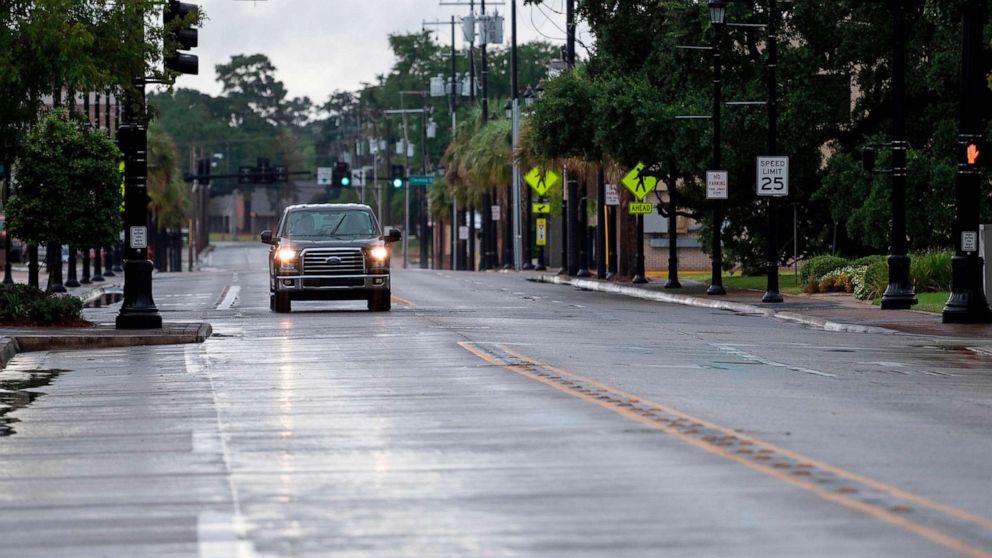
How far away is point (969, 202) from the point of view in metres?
32.8

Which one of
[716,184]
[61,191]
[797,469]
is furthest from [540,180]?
[797,469]

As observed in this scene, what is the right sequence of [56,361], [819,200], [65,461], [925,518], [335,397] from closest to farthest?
[925,518] → [65,461] → [335,397] → [56,361] → [819,200]

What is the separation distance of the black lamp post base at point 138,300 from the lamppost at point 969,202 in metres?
13.1

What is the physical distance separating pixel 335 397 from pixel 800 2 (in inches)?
1328

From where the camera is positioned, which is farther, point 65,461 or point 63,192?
point 63,192

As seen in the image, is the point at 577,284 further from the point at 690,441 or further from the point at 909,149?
the point at 690,441

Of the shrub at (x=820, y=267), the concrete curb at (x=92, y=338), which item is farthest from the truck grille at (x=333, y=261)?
the shrub at (x=820, y=267)

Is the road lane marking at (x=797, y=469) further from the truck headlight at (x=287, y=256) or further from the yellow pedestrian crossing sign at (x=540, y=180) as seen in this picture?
the yellow pedestrian crossing sign at (x=540, y=180)

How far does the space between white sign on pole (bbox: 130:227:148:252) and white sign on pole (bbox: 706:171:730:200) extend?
66.6 ft

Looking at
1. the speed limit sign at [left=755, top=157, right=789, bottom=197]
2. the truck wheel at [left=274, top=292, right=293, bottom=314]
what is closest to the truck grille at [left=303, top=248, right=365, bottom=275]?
the truck wheel at [left=274, top=292, right=293, bottom=314]

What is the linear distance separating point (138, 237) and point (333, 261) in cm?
727

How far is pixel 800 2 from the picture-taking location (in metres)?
49.3

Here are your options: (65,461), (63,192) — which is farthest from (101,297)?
(65,461)

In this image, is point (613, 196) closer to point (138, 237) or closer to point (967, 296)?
point (967, 296)
